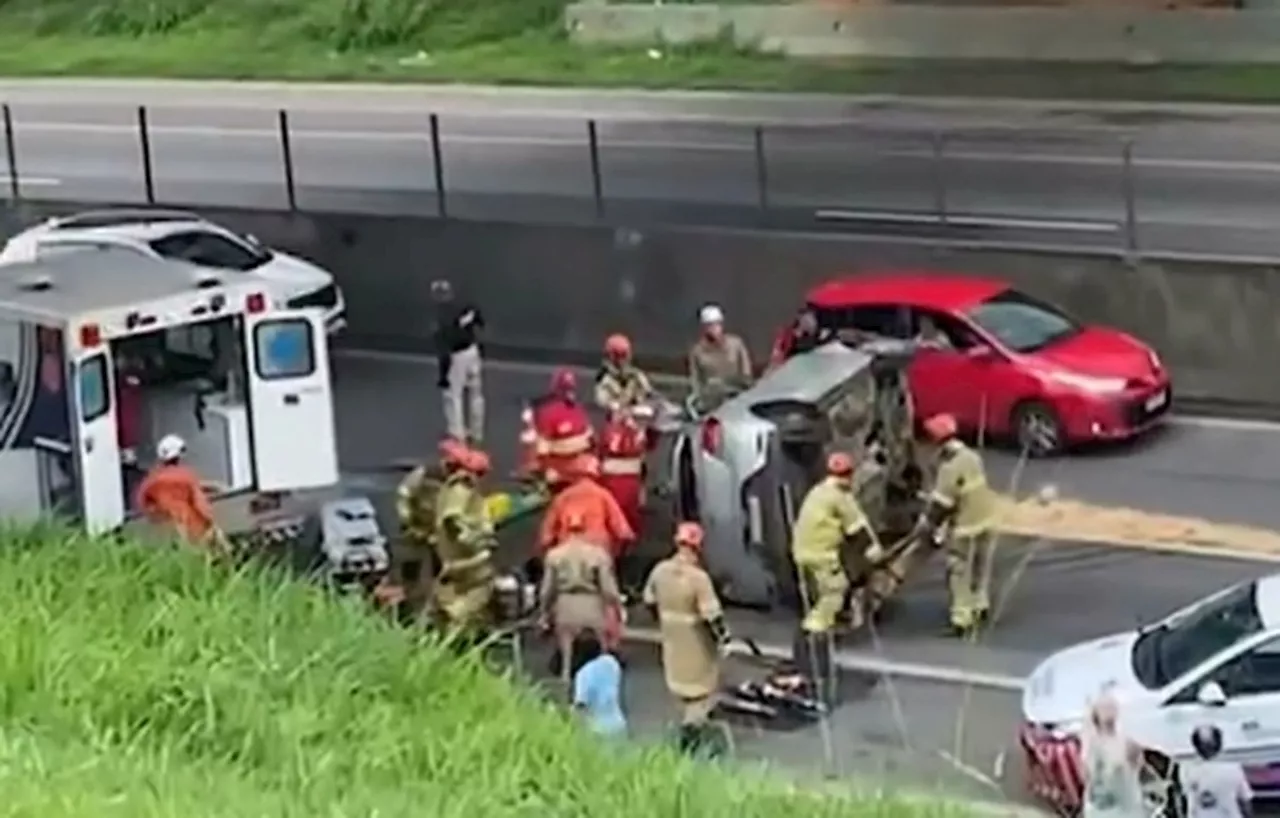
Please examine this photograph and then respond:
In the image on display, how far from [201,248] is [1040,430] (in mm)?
7939

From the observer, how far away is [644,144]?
111 feet

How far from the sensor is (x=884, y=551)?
16875 millimetres

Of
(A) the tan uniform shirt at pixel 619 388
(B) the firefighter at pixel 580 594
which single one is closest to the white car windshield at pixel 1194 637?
(B) the firefighter at pixel 580 594

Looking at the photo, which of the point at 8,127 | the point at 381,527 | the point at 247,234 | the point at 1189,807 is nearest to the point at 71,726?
the point at 1189,807

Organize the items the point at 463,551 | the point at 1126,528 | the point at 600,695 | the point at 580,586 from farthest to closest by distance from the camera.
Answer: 1. the point at 1126,528
2. the point at 463,551
3. the point at 580,586
4. the point at 600,695

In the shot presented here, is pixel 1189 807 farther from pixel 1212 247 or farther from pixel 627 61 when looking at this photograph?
pixel 627 61

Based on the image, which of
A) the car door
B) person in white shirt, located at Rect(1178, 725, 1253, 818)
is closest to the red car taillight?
the car door

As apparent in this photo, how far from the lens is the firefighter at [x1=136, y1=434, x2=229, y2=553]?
649 inches

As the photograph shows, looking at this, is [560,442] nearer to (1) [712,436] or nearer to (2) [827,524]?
(1) [712,436]

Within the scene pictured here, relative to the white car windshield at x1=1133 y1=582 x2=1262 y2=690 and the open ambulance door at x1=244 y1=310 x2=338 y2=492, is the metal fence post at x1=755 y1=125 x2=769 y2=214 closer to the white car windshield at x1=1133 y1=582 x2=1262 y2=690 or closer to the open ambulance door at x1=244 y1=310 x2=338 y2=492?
the open ambulance door at x1=244 y1=310 x2=338 y2=492

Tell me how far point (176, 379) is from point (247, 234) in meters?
8.15

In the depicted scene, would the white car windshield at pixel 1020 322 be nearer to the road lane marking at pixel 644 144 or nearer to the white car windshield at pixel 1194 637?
the white car windshield at pixel 1194 637

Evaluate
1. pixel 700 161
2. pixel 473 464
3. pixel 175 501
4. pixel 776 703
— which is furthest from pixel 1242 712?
pixel 700 161

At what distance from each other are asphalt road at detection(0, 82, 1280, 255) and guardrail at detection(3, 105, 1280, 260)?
5 cm
